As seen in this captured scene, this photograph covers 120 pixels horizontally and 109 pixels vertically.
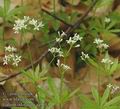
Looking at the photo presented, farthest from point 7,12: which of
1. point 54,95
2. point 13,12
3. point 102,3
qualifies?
point 54,95

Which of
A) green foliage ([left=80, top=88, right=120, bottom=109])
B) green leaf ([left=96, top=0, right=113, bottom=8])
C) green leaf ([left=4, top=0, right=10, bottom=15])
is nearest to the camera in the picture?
green foliage ([left=80, top=88, right=120, bottom=109])

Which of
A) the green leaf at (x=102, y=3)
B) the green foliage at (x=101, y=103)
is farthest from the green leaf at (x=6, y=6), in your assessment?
the green foliage at (x=101, y=103)

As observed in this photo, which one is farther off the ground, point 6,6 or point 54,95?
point 6,6

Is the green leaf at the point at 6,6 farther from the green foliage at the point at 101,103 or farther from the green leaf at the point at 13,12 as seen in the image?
the green foliage at the point at 101,103

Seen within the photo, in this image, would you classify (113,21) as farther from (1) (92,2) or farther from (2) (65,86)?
(2) (65,86)

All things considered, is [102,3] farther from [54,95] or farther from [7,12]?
[54,95]

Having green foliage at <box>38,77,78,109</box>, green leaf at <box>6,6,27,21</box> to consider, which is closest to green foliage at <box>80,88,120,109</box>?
green foliage at <box>38,77,78,109</box>

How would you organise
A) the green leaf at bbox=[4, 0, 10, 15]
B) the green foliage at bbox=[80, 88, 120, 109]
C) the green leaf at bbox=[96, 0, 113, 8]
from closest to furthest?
the green foliage at bbox=[80, 88, 120, 109] < the green leaf at bbox=[4, 0, 10, 15] < the green leaf at bbox=[96, 0, 113, 8]

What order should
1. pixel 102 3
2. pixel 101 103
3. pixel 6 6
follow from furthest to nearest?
pixel 102 3 → pixel 6 6 → pixel 101 103

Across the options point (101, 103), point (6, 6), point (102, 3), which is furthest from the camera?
point (102, 3)

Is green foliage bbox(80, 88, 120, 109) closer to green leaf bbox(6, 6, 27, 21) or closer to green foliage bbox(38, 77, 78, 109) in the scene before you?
green foliage bbox(38, 77, 78, 109)

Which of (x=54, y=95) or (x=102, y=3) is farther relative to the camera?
(x=102, y=3)
